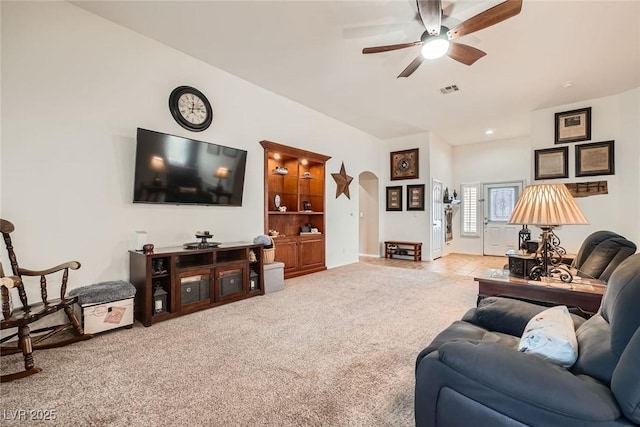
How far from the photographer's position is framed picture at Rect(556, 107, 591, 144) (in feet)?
17.0

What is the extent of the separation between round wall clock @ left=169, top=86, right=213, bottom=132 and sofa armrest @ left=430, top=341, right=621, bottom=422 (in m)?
3.92

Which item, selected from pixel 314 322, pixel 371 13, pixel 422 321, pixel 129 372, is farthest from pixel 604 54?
pixel 129 372

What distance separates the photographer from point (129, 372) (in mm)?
2053

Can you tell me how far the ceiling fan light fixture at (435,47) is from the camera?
2930 mm

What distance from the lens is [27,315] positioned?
A: 2.14 m

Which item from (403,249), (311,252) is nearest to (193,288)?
(311,252)

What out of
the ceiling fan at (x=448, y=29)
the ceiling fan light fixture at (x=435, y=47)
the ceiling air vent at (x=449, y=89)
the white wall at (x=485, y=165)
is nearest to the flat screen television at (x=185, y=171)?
the ceiling fan at (x=448, y=29)

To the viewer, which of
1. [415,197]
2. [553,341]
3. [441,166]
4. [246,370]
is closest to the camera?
[553,341]

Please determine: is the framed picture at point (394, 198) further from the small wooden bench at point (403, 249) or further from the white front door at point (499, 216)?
the white front door at point (499, 216)

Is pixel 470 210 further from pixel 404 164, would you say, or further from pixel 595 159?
pixel 595 159

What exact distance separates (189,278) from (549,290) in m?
3.49

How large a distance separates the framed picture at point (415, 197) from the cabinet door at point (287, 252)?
3.60 m

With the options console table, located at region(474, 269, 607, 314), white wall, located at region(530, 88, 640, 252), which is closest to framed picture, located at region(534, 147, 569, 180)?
white wall, located at region(530, 88, 640, 252)

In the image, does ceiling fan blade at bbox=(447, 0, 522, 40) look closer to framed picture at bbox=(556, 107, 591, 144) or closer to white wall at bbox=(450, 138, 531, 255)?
framed picture at bbox=(556, 107, 591, 144)
